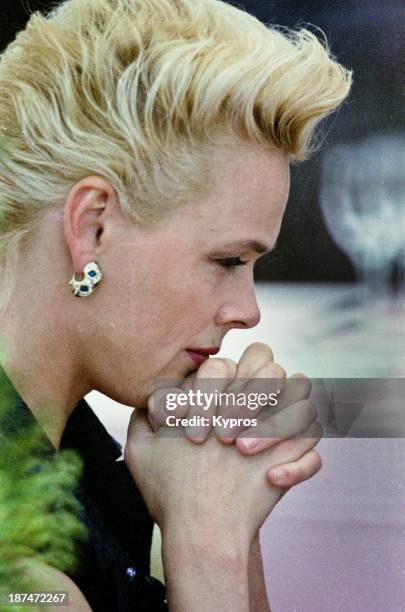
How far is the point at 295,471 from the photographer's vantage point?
5.84 ft

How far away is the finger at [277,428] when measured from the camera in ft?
5.85

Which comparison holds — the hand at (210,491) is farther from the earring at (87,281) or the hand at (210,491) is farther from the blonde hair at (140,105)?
the blonde hair at (140,105)

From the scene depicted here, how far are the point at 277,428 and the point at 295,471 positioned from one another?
0.09 m

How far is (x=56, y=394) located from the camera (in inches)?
72.9

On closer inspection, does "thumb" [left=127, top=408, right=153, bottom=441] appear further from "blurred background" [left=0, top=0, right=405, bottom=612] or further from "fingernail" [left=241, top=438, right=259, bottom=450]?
"fingernail" [left=241, top=438, right=259, bottom=450]

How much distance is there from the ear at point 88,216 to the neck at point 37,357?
0.12 m

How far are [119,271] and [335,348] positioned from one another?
0.45 metres

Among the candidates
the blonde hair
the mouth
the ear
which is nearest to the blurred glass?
the blonde hair

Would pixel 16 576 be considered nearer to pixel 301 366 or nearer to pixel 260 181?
pixel 301 366

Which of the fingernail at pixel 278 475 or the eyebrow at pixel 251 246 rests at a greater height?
the eyebrow at pixel 251 246

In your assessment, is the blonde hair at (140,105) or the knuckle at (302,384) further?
the knuckle at (302,384)

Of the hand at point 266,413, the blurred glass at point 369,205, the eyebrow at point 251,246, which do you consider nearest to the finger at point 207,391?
the hand at point 266,413

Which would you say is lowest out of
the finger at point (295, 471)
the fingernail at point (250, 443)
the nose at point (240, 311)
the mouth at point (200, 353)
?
the finger at point (295, 471)

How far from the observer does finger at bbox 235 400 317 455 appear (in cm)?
178
